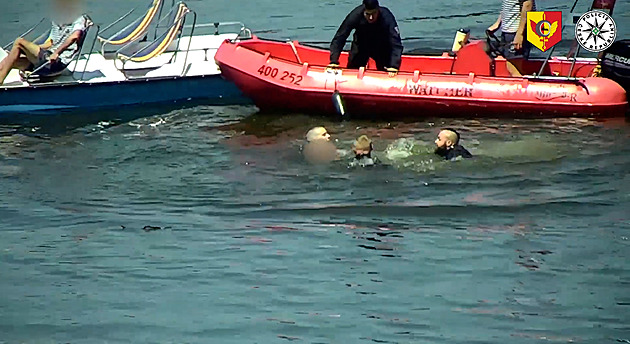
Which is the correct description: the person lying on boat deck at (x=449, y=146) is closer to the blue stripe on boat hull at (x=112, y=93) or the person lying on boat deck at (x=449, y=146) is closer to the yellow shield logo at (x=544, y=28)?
the yellow shield logo at (x=544, y=28)

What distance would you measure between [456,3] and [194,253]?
16.6m

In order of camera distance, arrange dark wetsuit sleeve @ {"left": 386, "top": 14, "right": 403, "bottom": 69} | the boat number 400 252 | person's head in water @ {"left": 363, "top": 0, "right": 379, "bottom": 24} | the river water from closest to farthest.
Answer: the river water → person's head in water @ {"left": 363, "top": 0, "right": 379, "bottom": 24} → dark wetsuit sleeve @ {"left": 386, "top": 14, "right": 403, "bottom": 69} → the boat number 400 252

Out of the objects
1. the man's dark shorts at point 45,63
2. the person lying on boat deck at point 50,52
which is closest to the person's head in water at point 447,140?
the person lying on boat deck at point 50,52

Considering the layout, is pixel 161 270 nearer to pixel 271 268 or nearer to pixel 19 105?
pixel 271 268

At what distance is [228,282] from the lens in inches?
376

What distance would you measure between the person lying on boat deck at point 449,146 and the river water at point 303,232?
14 cm

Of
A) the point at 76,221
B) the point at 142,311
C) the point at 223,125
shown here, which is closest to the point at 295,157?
the point at 223,125

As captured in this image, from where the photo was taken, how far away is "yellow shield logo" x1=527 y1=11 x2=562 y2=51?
1463 centimetres

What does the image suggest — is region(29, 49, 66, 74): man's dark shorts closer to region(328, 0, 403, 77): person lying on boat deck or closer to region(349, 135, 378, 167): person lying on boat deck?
region(328, 0, 403, 77): person lying on boat deck

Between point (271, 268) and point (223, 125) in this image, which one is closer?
point (271, 268)

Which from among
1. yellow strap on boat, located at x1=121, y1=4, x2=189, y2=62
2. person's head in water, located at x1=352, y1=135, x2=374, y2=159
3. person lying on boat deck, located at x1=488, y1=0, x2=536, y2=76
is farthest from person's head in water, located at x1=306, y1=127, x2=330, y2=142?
yellow strap on boat, located at x1=121, y1=4, x2=189, y2=62

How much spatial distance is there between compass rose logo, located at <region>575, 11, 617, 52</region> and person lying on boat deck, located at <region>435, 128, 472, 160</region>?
2.51 meters

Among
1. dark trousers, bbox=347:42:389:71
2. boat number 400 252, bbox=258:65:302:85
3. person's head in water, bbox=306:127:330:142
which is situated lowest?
person's head in water, bbox=306:127:330:142

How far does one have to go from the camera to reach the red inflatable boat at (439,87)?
49.0 feet
